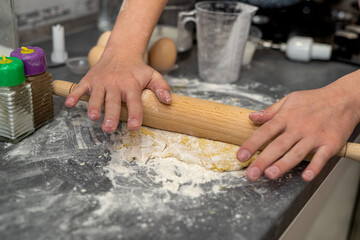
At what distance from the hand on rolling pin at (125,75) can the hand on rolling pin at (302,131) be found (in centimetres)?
22

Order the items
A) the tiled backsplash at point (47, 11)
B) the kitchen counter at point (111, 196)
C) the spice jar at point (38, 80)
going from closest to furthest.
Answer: the kitchen counter at point (111, 196) → the spice jar at point (38, 80) → the tiled backsplash at point (47, 11)

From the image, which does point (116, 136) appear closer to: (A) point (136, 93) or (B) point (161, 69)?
(A) point (136, 93)

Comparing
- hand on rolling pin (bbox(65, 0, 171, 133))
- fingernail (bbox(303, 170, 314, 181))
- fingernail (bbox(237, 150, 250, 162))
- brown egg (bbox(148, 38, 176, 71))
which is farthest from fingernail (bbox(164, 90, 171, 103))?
brown egg (bbox(148, 38, 176, 71))

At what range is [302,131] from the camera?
30.9 inches

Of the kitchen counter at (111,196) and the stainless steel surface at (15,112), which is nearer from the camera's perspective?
the kitchen counter at (111,196)

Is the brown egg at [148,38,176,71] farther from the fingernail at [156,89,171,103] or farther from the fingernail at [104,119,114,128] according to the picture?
the fingernail at [104,119,114,128]

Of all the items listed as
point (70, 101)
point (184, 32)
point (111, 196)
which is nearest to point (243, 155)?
point (111, 196)

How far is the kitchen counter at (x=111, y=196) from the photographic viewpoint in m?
0.65

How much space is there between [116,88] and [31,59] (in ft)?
0.61

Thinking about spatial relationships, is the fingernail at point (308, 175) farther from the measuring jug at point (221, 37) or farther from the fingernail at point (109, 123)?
the measuring jug at point (221, 37)

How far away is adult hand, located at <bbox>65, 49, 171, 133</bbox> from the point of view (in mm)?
805

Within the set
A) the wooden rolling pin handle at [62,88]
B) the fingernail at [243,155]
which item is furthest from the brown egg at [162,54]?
the fingernail at [243,155]

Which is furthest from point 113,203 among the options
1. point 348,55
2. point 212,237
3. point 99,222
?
point 348,55

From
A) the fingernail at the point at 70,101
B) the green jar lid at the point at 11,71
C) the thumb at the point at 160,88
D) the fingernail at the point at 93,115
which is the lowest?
the fingernail at the point at 93,115
